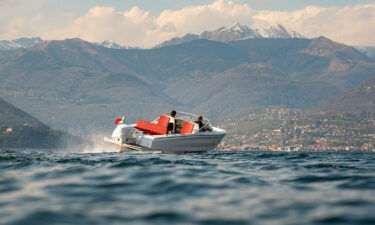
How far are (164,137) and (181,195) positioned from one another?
18041 millimetres

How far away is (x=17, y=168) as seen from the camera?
18.5 metres

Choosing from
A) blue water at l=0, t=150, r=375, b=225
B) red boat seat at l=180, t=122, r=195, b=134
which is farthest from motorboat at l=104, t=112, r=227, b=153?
blue water at l=0, t=150, r=375, b=225

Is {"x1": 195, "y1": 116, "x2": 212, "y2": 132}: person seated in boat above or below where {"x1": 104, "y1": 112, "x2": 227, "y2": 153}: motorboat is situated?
above

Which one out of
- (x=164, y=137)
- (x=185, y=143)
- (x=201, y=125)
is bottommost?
(x=185, y=143)

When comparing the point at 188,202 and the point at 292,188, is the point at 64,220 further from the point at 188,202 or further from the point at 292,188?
the point at 292,188

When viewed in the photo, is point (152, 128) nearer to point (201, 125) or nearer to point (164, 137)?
point (201, 125)

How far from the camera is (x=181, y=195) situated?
12.8m

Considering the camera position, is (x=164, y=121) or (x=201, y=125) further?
(x=164, y=121)

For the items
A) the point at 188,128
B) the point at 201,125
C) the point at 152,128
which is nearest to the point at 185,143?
the point at 188,128

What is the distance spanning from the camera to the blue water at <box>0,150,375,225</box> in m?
10.2

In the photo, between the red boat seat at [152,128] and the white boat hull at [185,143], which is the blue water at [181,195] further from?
the red boat seat at [152,128]

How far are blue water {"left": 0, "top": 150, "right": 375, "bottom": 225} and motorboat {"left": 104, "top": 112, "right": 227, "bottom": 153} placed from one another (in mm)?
11113

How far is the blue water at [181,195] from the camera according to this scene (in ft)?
33.5

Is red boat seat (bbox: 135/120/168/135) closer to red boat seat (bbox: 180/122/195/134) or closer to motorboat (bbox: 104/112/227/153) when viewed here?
motorboat (bbox: 104/112/227/153)
